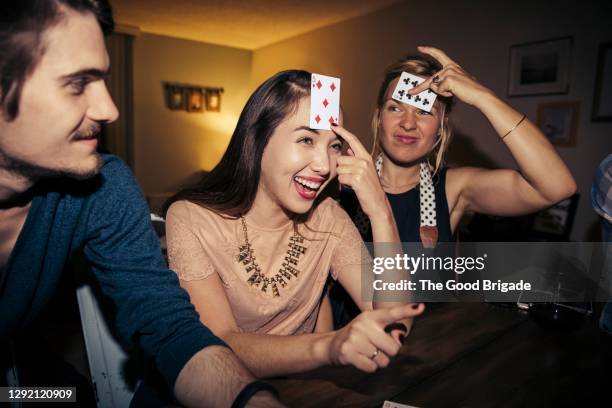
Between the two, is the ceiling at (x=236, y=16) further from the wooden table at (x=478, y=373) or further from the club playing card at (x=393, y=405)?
the club playing card at (x=393, y=405)

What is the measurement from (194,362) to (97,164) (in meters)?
0.55

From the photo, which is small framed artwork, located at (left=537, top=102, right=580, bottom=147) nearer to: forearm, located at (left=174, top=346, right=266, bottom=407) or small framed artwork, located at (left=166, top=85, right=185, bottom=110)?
forearm, located at (left=174, top=346, right=266, bottom=407)

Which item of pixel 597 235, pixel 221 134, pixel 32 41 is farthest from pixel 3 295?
pixel 221 134

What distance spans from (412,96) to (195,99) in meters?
5.35

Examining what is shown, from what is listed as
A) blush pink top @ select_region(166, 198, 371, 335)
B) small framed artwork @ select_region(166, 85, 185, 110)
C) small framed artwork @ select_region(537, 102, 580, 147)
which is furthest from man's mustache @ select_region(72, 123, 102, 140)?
small framed artwork @ select_region(166, 85, 185, 110)

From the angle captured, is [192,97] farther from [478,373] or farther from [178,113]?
[478,373]

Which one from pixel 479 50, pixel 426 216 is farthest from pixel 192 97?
pixel 426 216

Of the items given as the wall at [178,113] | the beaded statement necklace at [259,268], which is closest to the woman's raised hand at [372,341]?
the beaded statement necklace at [259,268]

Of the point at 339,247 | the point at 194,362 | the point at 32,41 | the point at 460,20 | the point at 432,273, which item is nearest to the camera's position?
the point at 32,41

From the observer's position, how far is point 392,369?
103 centimetres

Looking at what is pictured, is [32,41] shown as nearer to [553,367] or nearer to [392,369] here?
[392,369]

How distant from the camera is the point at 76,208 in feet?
3.69

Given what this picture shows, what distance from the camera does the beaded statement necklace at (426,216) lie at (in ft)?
6.20

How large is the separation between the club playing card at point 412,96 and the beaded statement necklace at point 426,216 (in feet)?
1.14
